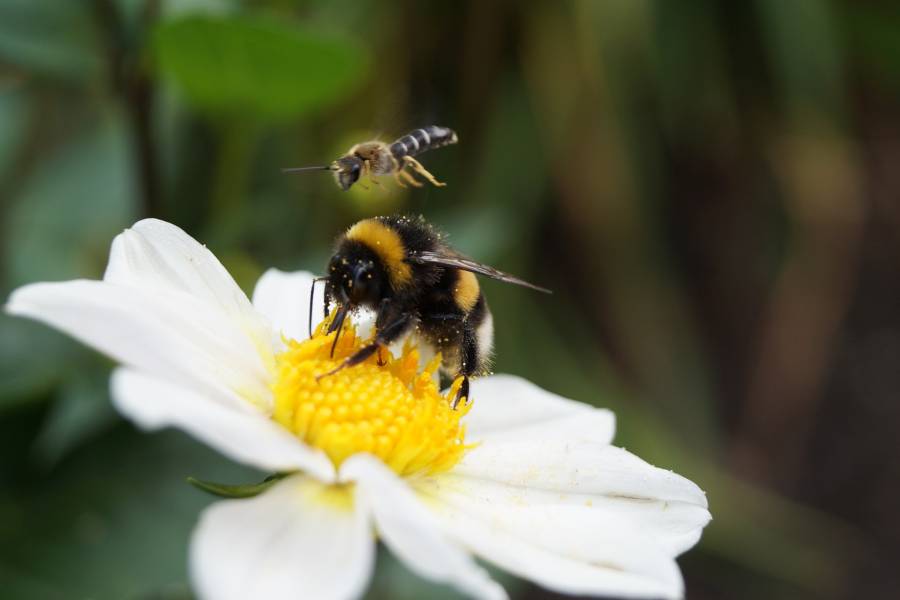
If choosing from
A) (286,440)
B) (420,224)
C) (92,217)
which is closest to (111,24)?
(92,217)

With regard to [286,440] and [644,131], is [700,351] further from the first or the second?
[286,440]

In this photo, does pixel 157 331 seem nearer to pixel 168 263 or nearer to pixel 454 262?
pixel 168 263

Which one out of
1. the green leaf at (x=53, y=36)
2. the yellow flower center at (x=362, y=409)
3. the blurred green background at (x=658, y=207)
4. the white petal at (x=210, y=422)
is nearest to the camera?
the white petal at (x=210, y=422)

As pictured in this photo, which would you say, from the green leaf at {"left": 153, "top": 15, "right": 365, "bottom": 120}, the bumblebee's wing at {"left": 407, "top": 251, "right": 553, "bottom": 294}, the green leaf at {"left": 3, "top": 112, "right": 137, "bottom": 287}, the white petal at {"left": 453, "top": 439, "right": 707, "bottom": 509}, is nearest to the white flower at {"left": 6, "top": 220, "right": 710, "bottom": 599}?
the white petal at {"left": 453, "top": 439, "right": 707, "bottom": 509}

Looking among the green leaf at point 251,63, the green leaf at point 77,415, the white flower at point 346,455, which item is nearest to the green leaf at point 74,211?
the green leaf at point 77,415

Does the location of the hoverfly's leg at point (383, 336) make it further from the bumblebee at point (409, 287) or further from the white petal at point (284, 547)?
the white petal at point (284, 547)

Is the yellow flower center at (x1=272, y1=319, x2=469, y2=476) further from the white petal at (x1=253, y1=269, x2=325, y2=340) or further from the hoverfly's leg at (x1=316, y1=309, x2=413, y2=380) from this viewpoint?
the white petal at (x1=253, y1=269, x2=325, y2=340)

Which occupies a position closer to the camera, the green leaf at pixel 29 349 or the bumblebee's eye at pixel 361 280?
the bumblebee's eye at pixel 361 280

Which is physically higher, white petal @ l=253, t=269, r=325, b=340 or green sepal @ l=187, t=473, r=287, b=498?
white petal @ l=253, t=269, r=325, b=340
